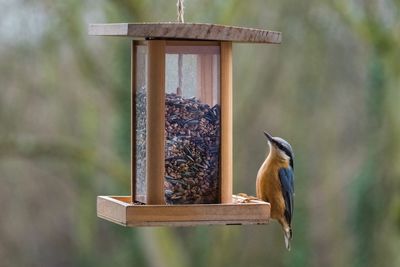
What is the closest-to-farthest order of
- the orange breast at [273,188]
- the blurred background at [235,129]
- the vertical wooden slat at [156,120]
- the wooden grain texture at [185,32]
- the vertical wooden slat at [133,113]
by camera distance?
the wooden grain texture at [185,32]
the vertical wooden slat at [156,120]
the vertical wooden slat at [133,113]
the orange breast at [273,188]
the blurred background at [235,129]

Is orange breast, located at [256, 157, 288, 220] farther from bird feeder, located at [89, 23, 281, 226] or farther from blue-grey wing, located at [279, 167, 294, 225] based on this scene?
bird feeder, located at [89, 23, 281, 226]

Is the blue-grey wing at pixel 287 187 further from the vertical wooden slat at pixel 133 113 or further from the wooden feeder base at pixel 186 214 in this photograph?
the vertical wooden slat at pixel 133 113

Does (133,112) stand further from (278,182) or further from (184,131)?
(278,182)

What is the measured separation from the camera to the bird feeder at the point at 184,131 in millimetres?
2240

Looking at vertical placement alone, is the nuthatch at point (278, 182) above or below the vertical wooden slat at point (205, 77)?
below

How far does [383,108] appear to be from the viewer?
164 inches

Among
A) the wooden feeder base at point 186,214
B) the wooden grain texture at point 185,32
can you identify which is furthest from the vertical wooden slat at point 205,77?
the wooden feeder base at point 186,214

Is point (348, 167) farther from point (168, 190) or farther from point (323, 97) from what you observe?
point (168, 190)

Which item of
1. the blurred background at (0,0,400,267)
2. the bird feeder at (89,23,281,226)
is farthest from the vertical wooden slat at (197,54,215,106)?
the blurred background at (0,0,400,267)

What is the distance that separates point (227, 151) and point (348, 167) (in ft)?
6.12

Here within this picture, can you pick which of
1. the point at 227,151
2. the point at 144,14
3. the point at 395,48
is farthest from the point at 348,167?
the point at 227,151

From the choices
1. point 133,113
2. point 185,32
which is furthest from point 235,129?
point 185,32

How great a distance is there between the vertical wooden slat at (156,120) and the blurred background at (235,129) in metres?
1.48

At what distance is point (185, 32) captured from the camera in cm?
217
